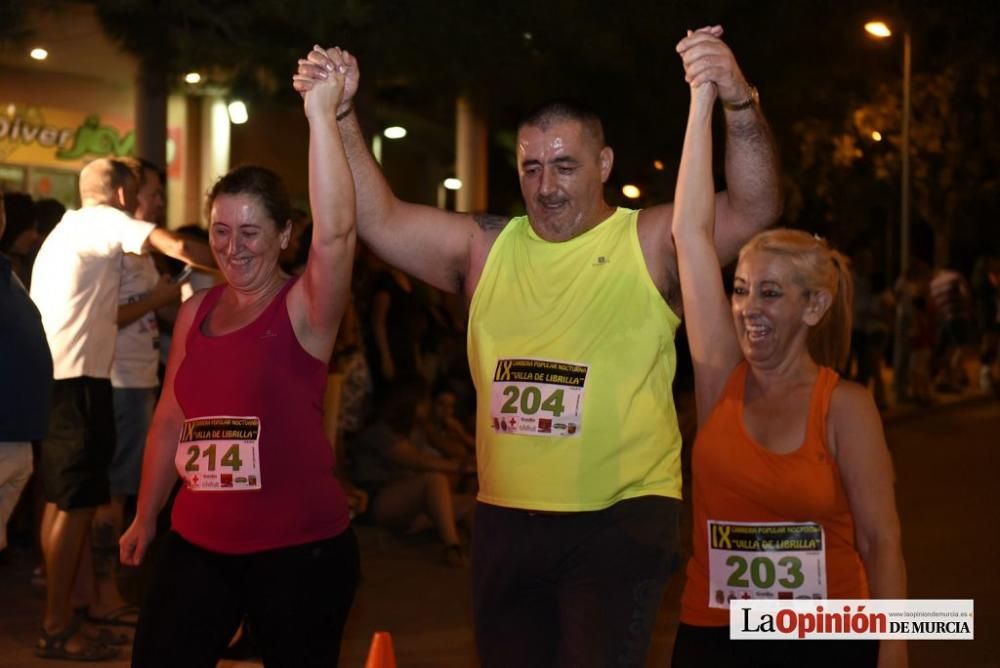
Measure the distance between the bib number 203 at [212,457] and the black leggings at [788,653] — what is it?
4.57ft

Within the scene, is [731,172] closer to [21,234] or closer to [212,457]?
[212,457]

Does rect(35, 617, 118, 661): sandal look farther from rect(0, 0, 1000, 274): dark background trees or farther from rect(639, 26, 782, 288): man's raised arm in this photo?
rect(639, 26, 782, 288): man's raised arm

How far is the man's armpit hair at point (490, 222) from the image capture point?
445 centimetres

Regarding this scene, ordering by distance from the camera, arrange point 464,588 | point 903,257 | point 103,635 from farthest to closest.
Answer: point 903,257 → point 464,588 → point 103,635

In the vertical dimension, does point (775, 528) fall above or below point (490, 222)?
below

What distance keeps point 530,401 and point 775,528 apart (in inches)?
28.2

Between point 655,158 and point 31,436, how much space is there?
39.0 ft

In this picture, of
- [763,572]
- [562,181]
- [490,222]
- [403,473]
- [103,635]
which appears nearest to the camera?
[763,572]

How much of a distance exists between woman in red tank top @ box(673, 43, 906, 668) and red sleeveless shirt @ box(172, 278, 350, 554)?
108 centimetres

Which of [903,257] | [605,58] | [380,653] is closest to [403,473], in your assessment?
[605,58]

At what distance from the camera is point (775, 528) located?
157 inches

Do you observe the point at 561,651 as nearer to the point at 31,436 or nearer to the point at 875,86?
the point at 31,436

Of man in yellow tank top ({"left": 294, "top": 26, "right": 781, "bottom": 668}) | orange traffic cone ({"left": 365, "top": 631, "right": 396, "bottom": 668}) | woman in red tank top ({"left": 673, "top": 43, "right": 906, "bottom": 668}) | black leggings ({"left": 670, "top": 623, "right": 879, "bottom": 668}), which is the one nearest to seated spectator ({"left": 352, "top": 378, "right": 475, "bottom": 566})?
orange traffic cone ({"left": 365, "top": 631, "right": 396, "bottom": 668})

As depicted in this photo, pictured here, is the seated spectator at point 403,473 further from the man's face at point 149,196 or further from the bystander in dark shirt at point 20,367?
the bystander in dark shirt at point 20,367
